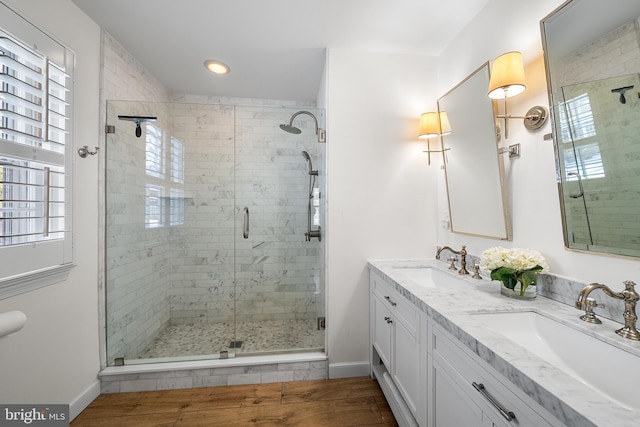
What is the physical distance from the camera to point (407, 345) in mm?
1290

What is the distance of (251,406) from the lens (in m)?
1.60

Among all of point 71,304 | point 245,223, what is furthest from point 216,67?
point 71,304

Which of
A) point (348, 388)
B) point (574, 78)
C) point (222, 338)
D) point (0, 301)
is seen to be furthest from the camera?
point (222, 338)

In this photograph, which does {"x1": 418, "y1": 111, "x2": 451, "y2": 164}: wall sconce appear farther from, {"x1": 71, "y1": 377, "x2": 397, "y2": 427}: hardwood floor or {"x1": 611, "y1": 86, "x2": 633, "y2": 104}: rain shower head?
{"x1": 71, "y1": 377, "x2": 397, "y2": 427}: hardwood floor

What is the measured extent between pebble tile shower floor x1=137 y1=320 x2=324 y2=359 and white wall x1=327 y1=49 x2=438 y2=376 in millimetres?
316

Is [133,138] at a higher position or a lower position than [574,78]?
higher

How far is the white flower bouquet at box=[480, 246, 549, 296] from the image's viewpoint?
3.69 feet

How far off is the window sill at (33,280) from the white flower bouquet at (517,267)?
7.42 ft

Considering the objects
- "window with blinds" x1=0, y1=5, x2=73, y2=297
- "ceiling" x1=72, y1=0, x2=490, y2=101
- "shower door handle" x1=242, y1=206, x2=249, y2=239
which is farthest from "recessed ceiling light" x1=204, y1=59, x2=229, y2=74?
"shower door handle" x1=242, y1=206, x2=249, y2=239

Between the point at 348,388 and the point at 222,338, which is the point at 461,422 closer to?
the point at 348,388

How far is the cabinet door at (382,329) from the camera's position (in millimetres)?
1532

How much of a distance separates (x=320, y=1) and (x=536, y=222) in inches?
68.3

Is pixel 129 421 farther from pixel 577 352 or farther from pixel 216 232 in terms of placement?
pixel 577 352

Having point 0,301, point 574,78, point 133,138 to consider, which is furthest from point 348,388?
point 133,138
